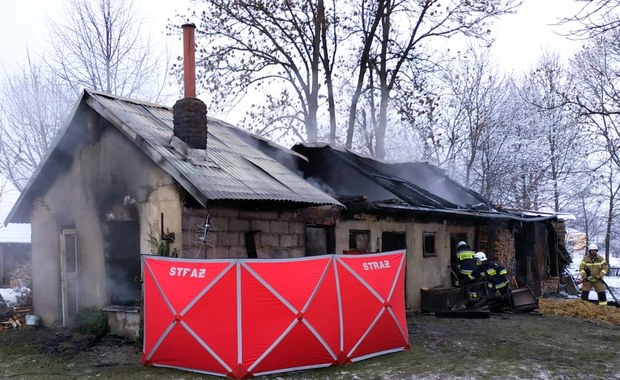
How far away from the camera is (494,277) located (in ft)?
42.8

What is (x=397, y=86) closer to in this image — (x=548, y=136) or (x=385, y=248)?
(x=548, y=136)

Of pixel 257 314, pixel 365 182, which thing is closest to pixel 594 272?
pixel 365 182

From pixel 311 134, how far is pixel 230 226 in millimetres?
14525

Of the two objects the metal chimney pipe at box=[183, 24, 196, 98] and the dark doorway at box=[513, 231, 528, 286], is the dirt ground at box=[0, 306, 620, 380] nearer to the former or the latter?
the metal chimney pipe at box=[183, 24, 196, 98]

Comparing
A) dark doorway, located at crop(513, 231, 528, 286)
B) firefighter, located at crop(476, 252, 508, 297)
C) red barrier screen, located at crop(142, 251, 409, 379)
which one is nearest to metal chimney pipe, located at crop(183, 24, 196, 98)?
red barrier screen, located at crop(142, 251, 409, 379)

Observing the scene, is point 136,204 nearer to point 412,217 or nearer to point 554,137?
point 412,217

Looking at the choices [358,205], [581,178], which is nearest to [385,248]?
[358,205]

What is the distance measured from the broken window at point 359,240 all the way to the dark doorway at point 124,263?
478cm

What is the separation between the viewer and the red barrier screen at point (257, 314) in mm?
7016

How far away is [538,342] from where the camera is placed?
9.54 m

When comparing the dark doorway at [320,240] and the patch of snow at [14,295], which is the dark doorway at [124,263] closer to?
the dark doorway at [320,240]

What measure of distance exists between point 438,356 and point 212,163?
15.9ft

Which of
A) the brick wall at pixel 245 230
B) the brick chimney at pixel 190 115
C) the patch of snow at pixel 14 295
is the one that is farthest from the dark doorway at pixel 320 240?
the patch of snow at pixel 14 295

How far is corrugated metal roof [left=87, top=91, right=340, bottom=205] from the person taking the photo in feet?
28.3
